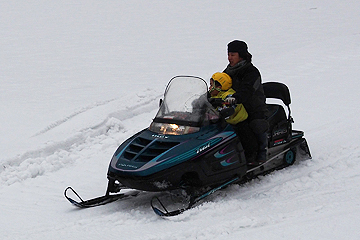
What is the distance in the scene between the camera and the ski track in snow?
6480mm

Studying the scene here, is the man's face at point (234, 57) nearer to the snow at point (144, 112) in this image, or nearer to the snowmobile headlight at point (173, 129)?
the snowmobile headlight at point (173, 129)

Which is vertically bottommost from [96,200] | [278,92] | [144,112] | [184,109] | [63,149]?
[144,112]

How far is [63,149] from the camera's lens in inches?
293

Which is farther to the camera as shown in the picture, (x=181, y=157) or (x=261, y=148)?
(x=261, y=148)

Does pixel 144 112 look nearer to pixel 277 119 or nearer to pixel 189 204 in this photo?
pixel 277 119

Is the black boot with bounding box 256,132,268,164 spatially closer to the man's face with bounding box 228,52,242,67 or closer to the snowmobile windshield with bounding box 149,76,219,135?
the snowmobile windshield with bounding box 149,76,219,135

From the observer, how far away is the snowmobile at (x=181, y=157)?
199 inches

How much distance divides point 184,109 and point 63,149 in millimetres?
2544

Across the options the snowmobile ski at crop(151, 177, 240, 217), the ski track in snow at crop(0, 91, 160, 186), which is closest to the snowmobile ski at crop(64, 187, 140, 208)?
the snowmobile ski at crop(151, 177, 240, 217)

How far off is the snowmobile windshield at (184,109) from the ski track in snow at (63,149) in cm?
179

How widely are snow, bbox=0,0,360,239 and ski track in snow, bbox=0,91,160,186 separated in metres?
0.02

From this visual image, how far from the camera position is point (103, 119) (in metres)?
8.41

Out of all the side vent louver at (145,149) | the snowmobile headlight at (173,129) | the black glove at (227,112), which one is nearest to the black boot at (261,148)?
the black glove at (227,112)

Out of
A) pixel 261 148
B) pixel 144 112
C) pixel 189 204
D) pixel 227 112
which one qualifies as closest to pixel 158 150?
pixel 189 204
